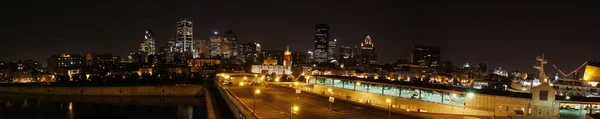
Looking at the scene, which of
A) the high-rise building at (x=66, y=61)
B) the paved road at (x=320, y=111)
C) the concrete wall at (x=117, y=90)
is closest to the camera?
the paved road at (x=320, y=111)

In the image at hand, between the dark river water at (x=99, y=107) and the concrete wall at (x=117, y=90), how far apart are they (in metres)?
2.33

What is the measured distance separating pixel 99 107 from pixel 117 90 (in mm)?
17446

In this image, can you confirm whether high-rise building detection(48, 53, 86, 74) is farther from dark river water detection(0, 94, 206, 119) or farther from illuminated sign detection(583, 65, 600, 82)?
illuminated sign detection(583, 65, 600, 82)

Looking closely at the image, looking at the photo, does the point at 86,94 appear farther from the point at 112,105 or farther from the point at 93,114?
the point at 93,114

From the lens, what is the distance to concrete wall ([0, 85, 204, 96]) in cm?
8038

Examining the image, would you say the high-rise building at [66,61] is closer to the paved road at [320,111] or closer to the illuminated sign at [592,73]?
the paved road at [320,111]

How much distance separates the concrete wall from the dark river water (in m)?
2.33

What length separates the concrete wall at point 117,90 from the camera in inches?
3164

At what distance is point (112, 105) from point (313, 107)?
162 ft

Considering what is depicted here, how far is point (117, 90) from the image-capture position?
8094 centimetres

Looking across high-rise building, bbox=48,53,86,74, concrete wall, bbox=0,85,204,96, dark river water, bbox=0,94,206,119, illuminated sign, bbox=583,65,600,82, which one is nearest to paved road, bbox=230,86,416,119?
dark river water, bbox=0,94,206,119

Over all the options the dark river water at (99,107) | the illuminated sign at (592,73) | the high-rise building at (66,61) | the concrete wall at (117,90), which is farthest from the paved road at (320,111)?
the high-rise building at (66,61)

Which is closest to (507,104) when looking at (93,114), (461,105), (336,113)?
(461,105)

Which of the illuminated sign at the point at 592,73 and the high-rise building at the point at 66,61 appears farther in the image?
the high-rise building at the point at 66,61
